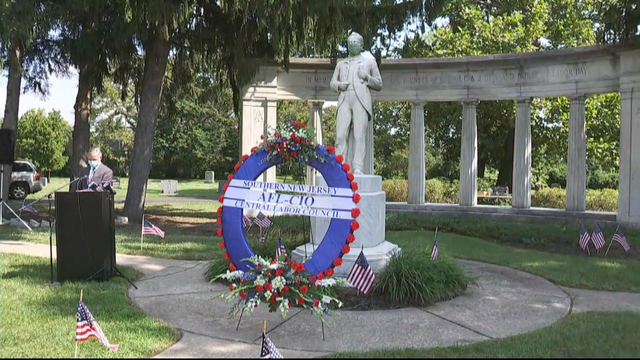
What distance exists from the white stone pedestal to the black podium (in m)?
2.89

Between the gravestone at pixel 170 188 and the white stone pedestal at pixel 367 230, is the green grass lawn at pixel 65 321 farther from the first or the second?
the gravestone at pixel 170 188

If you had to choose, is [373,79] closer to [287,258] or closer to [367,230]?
[367,230]

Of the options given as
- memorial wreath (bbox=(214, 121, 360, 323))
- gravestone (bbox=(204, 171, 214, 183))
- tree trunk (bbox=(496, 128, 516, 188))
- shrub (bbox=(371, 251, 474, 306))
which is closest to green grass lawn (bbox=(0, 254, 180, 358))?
memorial wreath (bbox=(214, 121, 360, 323))

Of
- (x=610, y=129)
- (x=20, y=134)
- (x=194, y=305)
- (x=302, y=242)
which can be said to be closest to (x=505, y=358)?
(x=194, y=305)

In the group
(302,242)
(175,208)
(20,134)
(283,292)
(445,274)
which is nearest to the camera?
(283,292)

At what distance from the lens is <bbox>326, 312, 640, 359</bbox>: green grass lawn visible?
4730 mm

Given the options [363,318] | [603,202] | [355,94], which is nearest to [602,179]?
[603,202]

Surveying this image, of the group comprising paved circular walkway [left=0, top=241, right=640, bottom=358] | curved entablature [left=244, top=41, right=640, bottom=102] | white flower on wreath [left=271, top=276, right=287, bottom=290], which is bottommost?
paved circular walkway [left=0, top=241, right=640, bottom=358]

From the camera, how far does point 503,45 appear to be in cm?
2273

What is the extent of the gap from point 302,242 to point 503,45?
16.9 m

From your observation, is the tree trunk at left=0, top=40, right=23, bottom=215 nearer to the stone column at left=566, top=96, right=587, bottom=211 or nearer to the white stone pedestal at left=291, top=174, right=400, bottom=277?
the white stone pedestal at left=291, top=174, right=400, bottom=277

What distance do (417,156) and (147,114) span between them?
356 inches

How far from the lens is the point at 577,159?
1636cm

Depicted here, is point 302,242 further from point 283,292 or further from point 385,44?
point 385,44
